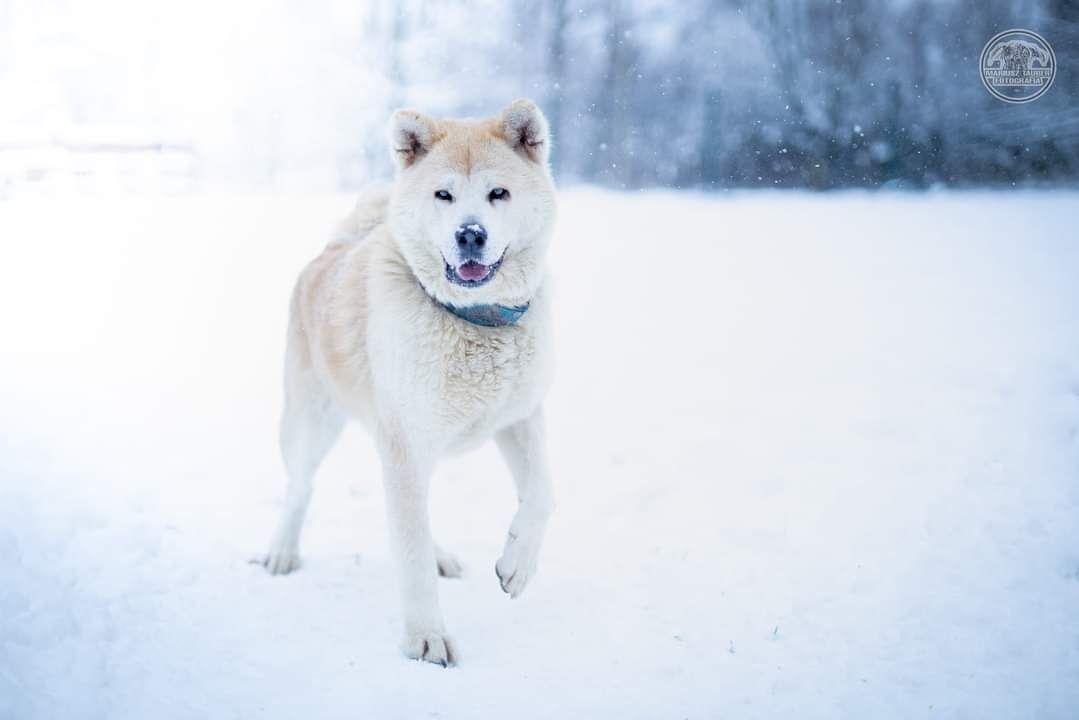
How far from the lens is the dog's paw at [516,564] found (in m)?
2.56

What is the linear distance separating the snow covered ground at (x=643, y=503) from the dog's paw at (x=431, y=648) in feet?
0.23

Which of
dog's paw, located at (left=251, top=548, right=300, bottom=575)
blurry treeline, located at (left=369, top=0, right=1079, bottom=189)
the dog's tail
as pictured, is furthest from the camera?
blurry treeline, located at (left=369, top=0, right=1079, bottom=189)

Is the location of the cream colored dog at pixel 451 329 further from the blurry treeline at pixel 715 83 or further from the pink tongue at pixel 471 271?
the blurry treeline at pixel 715 83

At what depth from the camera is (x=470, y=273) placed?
2.44m

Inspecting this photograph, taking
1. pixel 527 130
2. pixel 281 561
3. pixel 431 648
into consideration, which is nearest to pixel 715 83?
pixel 527 130

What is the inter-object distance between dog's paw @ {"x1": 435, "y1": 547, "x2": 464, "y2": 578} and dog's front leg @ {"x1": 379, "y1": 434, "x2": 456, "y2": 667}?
2.20 feet

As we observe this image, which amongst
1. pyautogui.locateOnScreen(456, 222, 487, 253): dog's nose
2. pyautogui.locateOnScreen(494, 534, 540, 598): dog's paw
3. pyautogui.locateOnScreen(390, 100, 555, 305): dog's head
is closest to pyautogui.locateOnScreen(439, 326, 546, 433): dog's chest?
pyautogui.locateOnScreen(390, 100, 555, 305): dog's head

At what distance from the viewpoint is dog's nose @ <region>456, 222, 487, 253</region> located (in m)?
2.38

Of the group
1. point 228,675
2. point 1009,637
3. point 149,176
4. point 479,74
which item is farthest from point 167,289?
point 1009,637

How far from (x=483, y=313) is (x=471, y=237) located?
0.31m

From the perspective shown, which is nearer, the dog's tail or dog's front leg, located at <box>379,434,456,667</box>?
dog's front leg, located at <box>379,434,456,667</box>

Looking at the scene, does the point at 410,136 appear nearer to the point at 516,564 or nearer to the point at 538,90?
the point at 516,564

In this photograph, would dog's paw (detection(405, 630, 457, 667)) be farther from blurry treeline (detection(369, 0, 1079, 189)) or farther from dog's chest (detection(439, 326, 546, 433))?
blurry treeline (detection(369, 0, 1079, 189))

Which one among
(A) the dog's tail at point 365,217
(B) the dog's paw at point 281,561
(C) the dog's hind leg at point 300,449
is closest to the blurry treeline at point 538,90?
(A) the dog's tail at point 365,217
